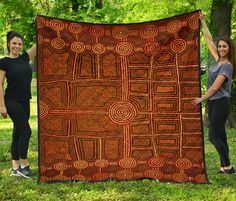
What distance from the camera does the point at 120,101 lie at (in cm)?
640

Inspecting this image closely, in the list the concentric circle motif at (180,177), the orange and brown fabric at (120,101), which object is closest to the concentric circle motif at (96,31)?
the orange and brown fabric at (120,101)

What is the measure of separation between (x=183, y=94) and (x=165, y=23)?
0.95m

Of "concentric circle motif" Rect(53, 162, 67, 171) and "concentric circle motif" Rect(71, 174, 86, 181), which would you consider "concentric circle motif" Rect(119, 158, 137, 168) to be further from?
"concentric circle motif" Rect(53, 162, 67, 171)

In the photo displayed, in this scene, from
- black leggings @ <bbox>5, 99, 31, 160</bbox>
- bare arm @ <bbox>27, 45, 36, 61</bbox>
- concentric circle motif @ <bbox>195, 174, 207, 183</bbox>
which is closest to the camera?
concentric circle motif @ <bbox>195, 174, 207, 183</bbox>

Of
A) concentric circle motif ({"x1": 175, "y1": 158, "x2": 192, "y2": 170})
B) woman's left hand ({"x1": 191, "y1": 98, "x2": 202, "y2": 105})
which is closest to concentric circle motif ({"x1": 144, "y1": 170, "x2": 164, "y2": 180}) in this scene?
concentric circle motif ({"x1": 175, "y1": 158, "x2": 192, "y2": 170})

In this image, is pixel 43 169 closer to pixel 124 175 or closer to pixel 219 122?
pixel 124 175

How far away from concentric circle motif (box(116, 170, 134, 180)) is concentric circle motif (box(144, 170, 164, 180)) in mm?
197

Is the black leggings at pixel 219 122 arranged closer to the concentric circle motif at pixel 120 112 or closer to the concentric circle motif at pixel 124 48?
the concentric circle motif at pixel 120 112

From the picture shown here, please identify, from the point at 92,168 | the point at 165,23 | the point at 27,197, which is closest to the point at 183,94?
the point at 165,23

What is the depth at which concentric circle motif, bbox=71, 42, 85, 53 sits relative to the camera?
6.34m

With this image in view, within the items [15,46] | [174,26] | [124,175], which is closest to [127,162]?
[124,175]

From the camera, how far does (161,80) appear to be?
20.9ft

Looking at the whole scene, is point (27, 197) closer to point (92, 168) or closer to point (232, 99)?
point (92, 168)

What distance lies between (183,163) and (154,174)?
406 millimetres
